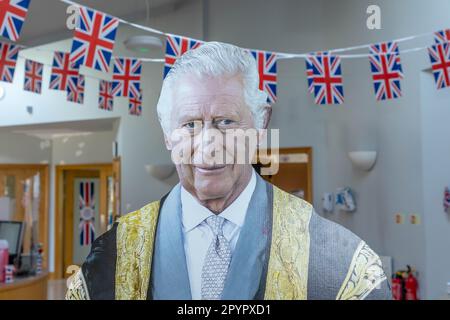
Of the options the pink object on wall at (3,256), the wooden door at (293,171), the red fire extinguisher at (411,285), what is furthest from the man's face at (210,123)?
the pink object on wall at (3,256)

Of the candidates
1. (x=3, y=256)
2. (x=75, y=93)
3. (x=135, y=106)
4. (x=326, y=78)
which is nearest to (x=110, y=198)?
(x=135, y=106)

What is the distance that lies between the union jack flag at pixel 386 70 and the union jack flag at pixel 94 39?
963 mm

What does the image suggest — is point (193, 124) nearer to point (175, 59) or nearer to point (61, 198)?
point (175, 59)

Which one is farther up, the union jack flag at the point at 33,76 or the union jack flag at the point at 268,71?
the union jack flag at the point at 33,76

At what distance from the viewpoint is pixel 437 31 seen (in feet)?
6.77

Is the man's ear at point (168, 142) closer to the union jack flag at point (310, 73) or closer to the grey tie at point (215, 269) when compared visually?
the grey tie at point (215, 269)

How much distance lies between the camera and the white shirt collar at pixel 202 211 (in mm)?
1476

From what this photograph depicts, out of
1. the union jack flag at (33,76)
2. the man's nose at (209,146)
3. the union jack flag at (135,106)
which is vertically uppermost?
the union jack flag at (33,76)

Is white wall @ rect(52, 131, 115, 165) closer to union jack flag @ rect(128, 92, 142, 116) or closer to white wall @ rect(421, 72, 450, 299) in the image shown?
union jack flag @ rect(128, 92, 142, 116)

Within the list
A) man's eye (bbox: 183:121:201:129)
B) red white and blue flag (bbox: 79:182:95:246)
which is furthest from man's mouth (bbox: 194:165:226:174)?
red white and blue flag (bbox: 79:182:95:246)

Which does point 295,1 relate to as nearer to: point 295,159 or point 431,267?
point 295,159

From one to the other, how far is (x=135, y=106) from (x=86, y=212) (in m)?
0.36

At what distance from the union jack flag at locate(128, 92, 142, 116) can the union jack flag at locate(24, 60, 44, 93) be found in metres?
0.58
